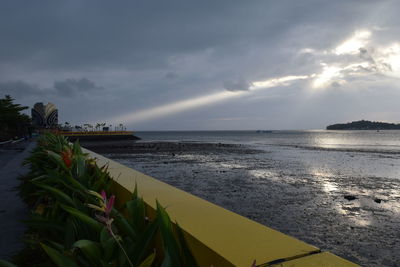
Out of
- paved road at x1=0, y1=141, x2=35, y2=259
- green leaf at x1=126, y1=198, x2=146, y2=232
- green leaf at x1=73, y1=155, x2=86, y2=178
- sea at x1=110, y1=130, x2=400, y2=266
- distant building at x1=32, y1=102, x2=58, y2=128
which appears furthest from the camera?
distant building at x1=32, y1=102, x2=58, y2=128

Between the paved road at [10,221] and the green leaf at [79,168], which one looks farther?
the paved road at [10,221]

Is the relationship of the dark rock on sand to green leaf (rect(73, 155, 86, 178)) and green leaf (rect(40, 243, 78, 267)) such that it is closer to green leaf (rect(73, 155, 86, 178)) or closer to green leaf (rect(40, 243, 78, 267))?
green leaf (rect(73, 155, 86, 178))

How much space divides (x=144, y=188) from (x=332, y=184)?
32.7 ft

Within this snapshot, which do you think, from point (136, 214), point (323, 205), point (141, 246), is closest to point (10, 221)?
point (136, 214)

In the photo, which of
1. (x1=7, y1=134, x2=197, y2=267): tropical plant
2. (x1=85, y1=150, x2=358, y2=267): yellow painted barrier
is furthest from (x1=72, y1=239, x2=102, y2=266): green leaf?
(x1=85, y1=150, x2=358, y2=267): yellow painted barrier

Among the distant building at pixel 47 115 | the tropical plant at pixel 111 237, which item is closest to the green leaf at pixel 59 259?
the tropical plant at pixel 111 237

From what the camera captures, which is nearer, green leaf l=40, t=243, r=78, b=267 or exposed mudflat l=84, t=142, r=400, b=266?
green leaf l=40, t=243, r=78, b=267

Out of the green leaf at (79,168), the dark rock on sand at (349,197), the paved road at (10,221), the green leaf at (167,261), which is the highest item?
the green leaf at (79,168)

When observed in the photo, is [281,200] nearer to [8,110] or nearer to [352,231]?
[352,231]

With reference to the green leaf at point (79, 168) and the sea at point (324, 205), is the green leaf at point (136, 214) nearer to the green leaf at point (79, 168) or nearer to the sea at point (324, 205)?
the green leaf at point (79, 168)

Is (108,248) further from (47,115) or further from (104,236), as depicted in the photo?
(47,115)

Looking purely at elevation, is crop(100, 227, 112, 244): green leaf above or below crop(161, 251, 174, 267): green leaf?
above

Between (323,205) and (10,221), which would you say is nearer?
(10,221)

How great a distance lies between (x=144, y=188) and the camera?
2.38 m
